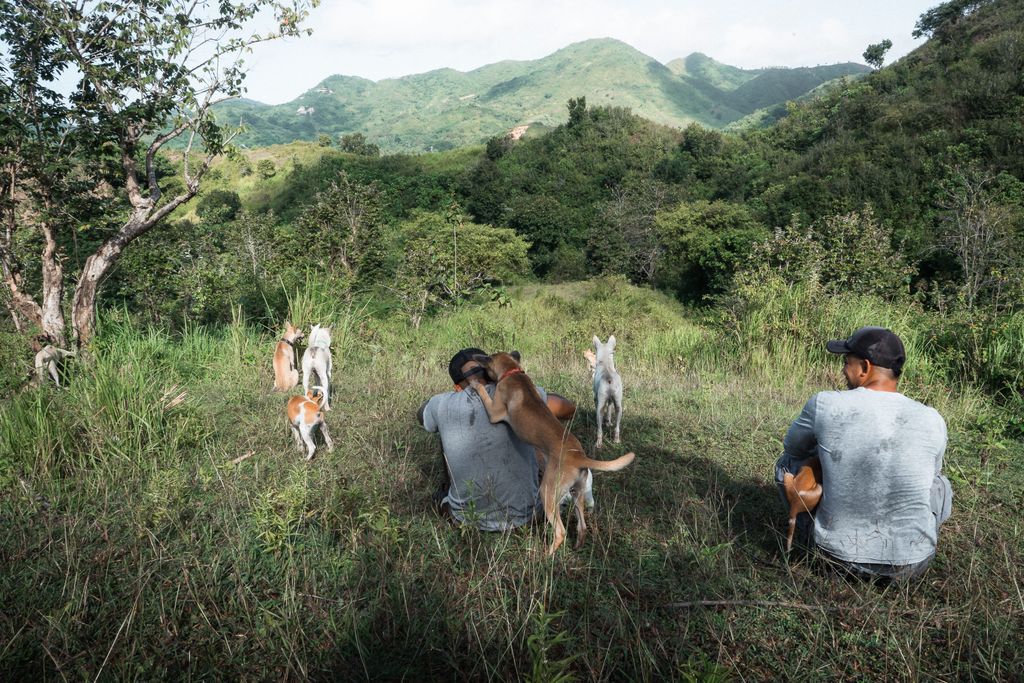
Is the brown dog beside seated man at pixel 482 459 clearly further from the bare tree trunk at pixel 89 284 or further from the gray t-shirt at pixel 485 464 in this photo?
the bare tree trunk at pixel 89 284

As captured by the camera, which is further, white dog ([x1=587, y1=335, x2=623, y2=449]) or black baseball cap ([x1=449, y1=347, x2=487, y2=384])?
white dog ([x1=587, y1=335, x2=623, y2=449])

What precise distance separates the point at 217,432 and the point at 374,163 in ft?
182

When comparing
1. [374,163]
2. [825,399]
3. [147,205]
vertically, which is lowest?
[825,399]

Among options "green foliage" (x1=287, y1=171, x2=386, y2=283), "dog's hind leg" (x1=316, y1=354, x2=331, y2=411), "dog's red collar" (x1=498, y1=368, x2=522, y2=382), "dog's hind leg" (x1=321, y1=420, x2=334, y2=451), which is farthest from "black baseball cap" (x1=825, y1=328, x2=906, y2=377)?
"green foliage" (x1=287, y1=171, x2=386, y2=283)

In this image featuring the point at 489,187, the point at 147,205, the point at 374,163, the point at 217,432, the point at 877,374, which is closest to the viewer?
the point at 877,374

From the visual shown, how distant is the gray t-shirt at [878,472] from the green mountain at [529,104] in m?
116

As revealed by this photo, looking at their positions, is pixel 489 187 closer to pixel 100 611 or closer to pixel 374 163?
pixel 374 163

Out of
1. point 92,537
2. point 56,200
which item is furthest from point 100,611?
point 56,200

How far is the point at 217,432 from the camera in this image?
487 centimetres

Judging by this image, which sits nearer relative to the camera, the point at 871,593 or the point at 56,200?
the point at 871,593

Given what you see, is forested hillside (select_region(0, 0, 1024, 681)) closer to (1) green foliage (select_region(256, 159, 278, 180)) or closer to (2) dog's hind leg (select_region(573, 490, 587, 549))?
(2) dog's hind leg (select_region(573, 490, 587, 549))

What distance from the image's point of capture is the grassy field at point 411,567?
2207 millimetres

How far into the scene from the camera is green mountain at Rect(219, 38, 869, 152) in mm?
129500

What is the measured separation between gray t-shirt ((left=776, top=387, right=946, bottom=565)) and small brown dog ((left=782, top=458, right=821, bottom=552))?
0.10 meters
